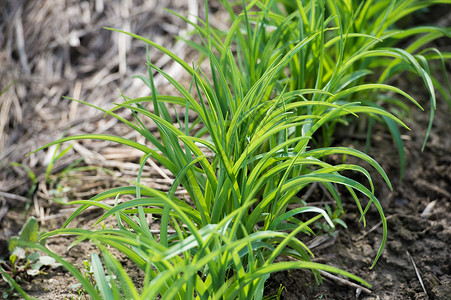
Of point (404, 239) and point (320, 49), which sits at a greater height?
point (320, 49)

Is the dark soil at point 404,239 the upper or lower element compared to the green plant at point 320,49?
lower

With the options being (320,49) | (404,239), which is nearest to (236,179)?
(320,49)

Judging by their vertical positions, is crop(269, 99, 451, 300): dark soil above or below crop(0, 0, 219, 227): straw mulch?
below

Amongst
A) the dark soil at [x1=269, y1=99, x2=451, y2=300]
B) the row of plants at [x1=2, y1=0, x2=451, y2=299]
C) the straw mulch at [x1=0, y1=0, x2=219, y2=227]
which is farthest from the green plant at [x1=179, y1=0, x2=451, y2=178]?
the straw mulch at [x1=0, y1=0, x2=219, y2=227]

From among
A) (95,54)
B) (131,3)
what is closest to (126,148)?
(95,54)

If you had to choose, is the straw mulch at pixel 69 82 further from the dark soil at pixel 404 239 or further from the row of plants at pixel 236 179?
the dark soil at pixel 404 239

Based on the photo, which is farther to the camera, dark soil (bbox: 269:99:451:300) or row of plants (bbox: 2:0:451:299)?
dark soil (bbox: 269:99:451:300)

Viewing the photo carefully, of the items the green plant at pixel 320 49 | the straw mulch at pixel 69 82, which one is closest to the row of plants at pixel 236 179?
the green plant at pixel 320 49

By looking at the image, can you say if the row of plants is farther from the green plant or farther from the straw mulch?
the straw mulch

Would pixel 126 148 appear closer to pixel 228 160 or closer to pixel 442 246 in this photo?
pixel 228 160

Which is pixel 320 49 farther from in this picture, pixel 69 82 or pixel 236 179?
pixel 69 82

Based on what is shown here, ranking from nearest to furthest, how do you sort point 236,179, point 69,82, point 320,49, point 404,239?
point 236,179
point 320,49
point 404,239
point 69,82

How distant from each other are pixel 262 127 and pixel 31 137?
1.28 meters

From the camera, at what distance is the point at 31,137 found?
2100mm
